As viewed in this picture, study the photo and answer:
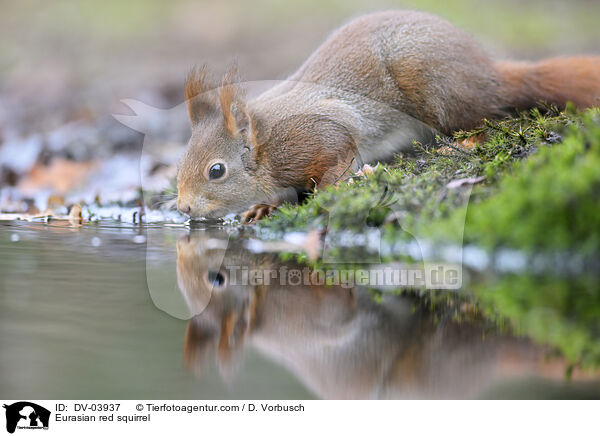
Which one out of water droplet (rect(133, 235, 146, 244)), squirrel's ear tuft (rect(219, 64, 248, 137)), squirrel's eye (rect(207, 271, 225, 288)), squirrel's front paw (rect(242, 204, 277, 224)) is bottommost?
squirrel's eye (rect(207, 271, 225, 288))

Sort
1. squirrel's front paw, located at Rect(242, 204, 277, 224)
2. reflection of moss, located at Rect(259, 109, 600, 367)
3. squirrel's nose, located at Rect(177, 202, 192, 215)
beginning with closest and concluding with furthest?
reflection of moss, located at Rect(259, 109, 600, 367) → squirrel's nose, located at Rect(177, 202, 192, 215) → squirrel's front paw, located at Rect(242, 204, 277, 224)

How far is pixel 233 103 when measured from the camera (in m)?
4.54

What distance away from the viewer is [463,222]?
294 cm

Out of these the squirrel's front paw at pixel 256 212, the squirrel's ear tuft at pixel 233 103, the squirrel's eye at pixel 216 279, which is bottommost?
the squirrel's eye at pixel 216 279

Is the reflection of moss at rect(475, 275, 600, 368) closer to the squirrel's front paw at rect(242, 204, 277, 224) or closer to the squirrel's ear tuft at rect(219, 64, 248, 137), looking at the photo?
the squirrel's front paw at rect(242, 204, 277, 224)

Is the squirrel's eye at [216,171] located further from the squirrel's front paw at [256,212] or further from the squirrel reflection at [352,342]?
the squirrel reflection at [352,342]

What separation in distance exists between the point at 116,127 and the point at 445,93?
5.19m

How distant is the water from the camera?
6.12ft

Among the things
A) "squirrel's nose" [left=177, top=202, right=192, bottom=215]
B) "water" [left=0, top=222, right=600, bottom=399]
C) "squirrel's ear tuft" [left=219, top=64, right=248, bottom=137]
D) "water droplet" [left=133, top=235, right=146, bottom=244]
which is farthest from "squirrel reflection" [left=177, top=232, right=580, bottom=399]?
"squirrel's ear tuft" [left=219, top=64, right=248, bottom=137]

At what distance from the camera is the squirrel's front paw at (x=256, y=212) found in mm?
4691
